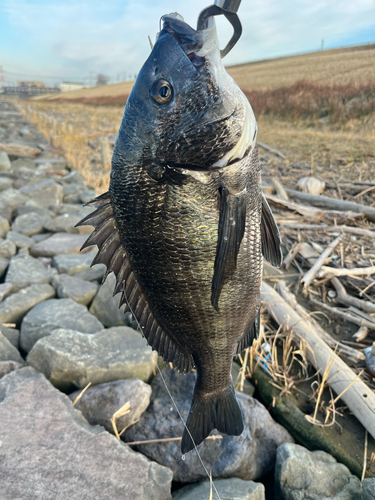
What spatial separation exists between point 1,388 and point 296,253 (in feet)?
12.2

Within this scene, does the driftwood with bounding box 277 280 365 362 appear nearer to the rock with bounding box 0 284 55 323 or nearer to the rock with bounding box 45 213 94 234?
the rock with bounding box 0 284 55 323

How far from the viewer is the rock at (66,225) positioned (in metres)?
5.18

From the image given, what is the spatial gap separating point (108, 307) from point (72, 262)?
1115 millimetres

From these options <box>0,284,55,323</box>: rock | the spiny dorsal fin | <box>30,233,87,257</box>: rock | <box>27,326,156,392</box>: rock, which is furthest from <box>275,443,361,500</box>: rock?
<box>30,233,87,257</box>: rock

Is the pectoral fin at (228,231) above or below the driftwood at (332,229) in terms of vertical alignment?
above

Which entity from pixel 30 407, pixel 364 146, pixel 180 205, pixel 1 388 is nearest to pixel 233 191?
pixel 180 205

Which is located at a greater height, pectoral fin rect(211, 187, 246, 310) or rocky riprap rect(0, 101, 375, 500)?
pectoral fin rect(211, 187, 246, 310)

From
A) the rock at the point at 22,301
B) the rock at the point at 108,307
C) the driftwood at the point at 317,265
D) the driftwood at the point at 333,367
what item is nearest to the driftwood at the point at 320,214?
the driftwood at the point at 317,265

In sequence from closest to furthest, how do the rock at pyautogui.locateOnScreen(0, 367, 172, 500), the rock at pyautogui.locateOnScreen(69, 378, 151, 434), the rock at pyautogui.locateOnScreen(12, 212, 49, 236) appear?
the rock at pyautogui.locateOnScreen(0, 367, 172, 500)
the rock at pyautogui.locateOnScreen(69, 378, 151, 434)
the rock at pyautogui.locateOnScreen(12, 212, 49, 236)

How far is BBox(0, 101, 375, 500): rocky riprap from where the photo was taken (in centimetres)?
173

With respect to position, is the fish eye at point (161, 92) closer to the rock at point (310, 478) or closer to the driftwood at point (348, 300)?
the rock at point (310, 478)

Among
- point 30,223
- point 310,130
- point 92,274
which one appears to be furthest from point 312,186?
point 310,130

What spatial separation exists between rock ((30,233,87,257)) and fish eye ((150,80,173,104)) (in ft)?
11.7

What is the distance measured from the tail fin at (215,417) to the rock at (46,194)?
558 cm
